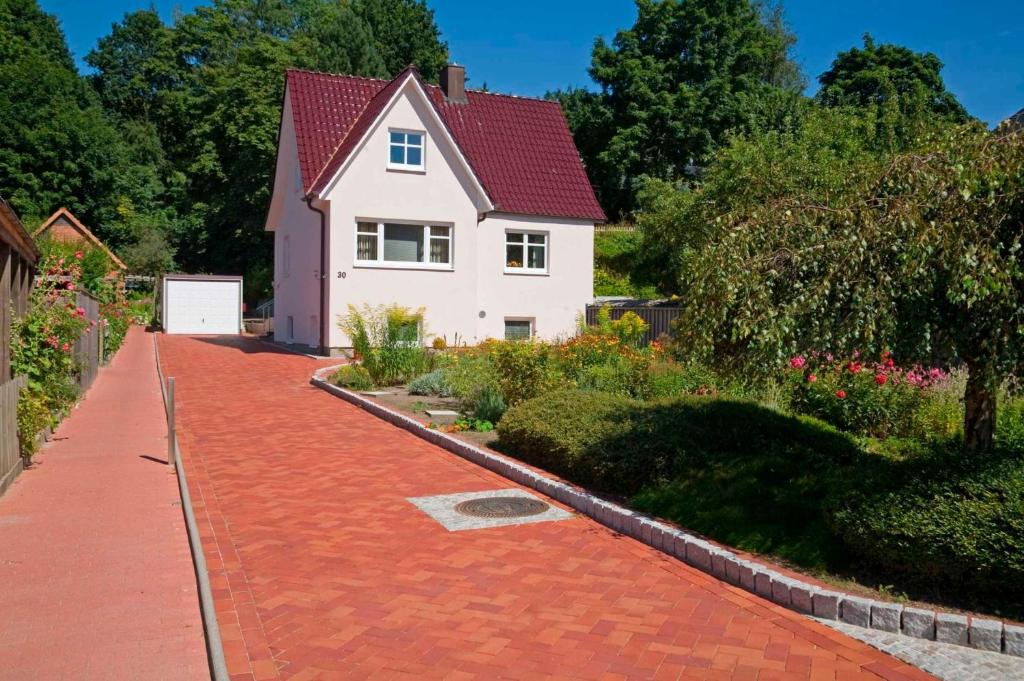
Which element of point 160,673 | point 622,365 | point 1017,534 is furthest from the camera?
point 622,365

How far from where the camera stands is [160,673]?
458cm

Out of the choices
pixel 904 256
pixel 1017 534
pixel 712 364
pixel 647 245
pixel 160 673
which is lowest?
pixel 160 673

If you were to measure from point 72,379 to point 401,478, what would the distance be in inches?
320

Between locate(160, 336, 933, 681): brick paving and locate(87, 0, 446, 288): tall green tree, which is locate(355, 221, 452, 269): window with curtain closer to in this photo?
locate(160, 336, 933, 681): brick paving

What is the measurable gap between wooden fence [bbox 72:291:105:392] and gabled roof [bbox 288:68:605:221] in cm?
753

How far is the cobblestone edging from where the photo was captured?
16.0 feet

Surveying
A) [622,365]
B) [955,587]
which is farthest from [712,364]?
[622,365]

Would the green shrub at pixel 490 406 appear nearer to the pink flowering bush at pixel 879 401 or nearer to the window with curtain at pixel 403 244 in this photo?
the pink flowering bush at pixel 879 401

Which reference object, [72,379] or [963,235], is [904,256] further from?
[72,379]

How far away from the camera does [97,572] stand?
20.4 feet

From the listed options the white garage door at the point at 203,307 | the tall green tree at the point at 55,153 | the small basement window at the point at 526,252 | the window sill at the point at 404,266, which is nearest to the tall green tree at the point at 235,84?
the tall green tree at the point at 55,153

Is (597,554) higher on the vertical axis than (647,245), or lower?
lower

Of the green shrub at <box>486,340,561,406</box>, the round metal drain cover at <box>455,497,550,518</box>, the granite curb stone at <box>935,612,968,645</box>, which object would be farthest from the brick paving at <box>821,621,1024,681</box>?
the green shrub at <box>486,340,561,406</box>

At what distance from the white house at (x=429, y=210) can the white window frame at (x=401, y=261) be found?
1.4 inches
